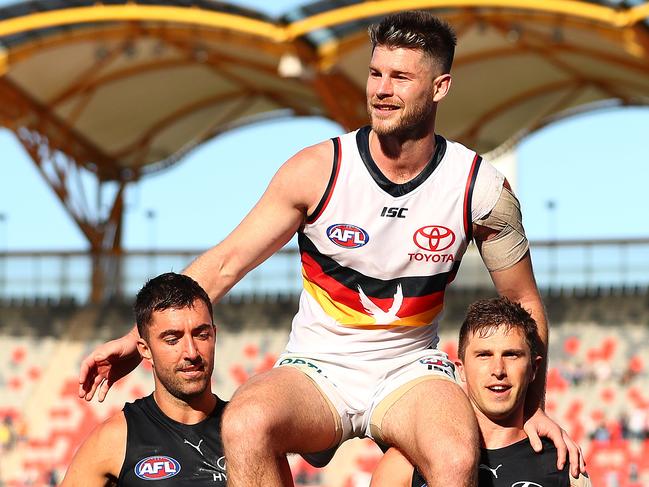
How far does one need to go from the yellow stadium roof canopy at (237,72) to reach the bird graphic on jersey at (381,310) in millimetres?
17685

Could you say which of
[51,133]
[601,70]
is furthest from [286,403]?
[51,133]

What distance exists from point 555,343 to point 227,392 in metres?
7.42

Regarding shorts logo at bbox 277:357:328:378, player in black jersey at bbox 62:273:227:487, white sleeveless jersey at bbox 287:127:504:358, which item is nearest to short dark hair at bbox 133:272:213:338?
player in black jersey at bbox 62:273:227:487

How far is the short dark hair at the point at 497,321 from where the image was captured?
5520mm

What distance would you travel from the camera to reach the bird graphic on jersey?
565 cm

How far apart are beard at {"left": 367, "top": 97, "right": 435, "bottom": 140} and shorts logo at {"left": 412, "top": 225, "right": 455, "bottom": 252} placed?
0.43 metres

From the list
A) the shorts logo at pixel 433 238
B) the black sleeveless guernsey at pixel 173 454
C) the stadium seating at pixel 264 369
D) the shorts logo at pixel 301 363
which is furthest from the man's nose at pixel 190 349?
the stadium seating at pixel 264 369

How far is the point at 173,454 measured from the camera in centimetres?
591

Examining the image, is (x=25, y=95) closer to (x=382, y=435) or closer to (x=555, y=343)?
(x=555, y=343)

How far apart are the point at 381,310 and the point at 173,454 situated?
1208 millimetres

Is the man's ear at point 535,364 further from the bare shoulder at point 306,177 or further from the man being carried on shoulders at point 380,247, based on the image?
the bare shoulder at point 306,177

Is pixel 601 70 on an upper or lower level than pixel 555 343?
upper

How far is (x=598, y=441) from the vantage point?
24.8m

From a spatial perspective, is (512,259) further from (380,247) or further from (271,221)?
(271,221)
